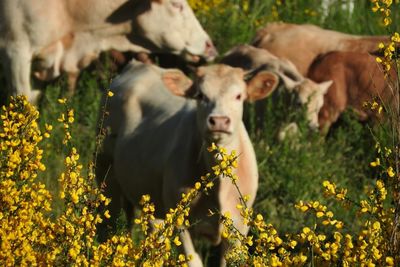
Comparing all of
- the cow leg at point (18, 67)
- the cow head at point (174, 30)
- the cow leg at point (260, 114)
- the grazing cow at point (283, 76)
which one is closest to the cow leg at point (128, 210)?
the grazing cow at point (283, 76)

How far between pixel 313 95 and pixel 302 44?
6.15 feet

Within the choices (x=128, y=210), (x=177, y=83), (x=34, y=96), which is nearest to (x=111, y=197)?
(x=128, y=210)

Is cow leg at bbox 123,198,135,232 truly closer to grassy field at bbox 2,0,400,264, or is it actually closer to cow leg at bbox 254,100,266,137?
grassy field at bbox 2,0,400,264

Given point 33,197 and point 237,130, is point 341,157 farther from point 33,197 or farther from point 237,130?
point 33,197

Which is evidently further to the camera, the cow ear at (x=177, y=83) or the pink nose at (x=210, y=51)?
the pink nose at (x=210, y=51)

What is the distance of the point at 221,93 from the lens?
8719 mm

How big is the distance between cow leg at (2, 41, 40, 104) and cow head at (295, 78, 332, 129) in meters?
2.78

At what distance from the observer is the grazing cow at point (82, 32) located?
13.0m

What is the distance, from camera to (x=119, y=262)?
5234 mm

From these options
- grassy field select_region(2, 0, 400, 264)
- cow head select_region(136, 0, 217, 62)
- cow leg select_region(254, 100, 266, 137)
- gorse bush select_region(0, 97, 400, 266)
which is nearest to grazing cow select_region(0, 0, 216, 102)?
cow head select_region(136, 0, 217, 62)

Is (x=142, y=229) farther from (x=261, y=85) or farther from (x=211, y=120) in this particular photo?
(x=261, y=85)

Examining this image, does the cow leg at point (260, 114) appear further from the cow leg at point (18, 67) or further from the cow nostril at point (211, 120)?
the cow nostril at point (211, 120)

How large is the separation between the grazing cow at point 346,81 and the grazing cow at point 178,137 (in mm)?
3310

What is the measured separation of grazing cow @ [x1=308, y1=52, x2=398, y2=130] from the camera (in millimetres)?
13266
